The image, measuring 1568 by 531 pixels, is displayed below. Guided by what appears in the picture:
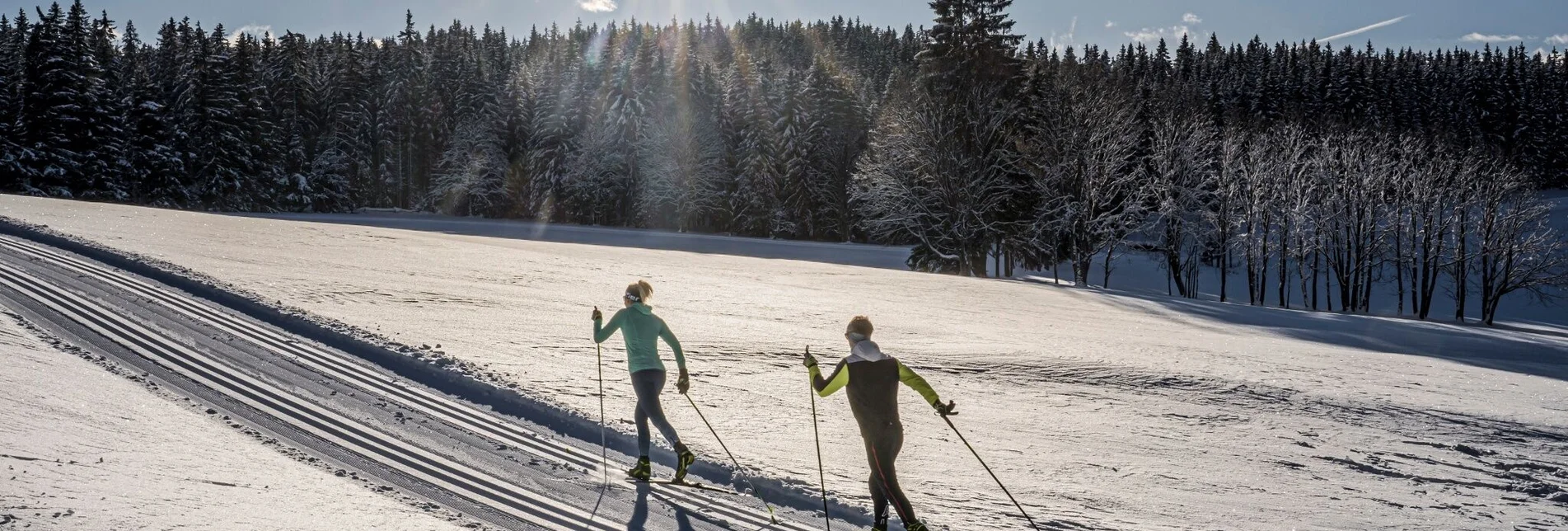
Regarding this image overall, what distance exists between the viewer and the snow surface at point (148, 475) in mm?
6352

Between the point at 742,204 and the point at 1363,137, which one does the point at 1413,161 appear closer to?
the point at 1363,137

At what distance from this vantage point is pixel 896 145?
38.8m

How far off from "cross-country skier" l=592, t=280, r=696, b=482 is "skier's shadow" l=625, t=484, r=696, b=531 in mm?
393

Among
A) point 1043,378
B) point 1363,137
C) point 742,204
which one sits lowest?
point 1043,378

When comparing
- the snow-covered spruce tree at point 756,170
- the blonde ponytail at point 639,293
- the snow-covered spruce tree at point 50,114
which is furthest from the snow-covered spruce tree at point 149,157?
the blonde ponytail at point 639,293

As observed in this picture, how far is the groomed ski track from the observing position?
761 cm

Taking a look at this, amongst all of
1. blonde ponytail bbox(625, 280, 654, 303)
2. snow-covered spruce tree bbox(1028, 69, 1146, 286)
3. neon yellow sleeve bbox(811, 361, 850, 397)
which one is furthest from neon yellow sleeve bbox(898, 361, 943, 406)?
snow-covered spruce tree bbox(1028, 69, 1146, 286)

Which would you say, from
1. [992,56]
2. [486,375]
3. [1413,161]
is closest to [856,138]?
[992,56]

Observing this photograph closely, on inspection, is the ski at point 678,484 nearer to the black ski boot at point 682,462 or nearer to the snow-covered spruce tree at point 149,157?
the black ski boot at point 682,462

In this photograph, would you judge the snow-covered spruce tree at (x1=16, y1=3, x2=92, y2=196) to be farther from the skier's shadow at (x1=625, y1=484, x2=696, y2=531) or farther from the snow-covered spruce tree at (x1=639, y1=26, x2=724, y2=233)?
the skier's shadow at (x1=625, y1=484, x2=696, y2=531)

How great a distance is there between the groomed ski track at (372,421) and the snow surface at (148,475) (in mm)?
511

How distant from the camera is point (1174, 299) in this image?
103 ft

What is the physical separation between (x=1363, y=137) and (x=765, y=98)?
35537 millimetres

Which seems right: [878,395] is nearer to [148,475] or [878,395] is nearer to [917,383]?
[917,383]
